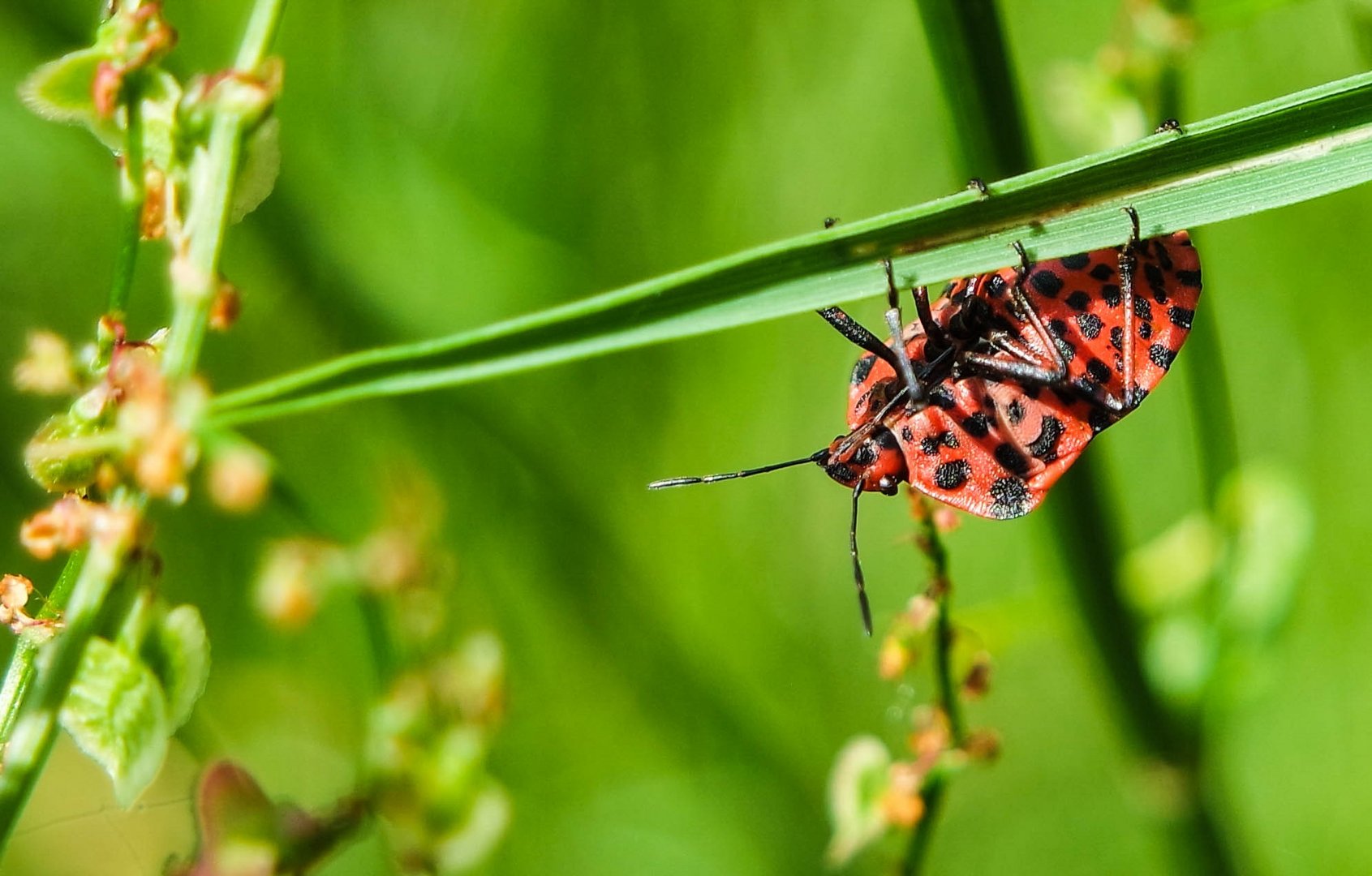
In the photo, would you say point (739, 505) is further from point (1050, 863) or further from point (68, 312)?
point (68, 312)

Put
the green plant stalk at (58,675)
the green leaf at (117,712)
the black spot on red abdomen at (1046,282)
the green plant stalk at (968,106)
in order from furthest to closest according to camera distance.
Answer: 1. the black spot on red abdomen at (1046,282)
2. the green plant stalk at (968,106)
3. the green leaf at (117,712)
4. the green plant stalk at (58,675)

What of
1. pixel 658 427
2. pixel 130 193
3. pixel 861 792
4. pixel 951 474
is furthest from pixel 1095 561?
pixel 130 193

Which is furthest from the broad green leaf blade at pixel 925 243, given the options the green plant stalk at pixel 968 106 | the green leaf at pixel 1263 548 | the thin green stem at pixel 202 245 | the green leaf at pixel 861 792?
the green leaf at pixel 1263 548

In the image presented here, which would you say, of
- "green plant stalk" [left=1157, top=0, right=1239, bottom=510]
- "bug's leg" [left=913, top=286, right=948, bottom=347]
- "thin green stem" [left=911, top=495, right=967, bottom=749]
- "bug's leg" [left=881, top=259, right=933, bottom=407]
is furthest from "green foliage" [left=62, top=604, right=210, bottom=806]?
"green plant stalk" [left=1157, top=0, right=1239, bottom=510]

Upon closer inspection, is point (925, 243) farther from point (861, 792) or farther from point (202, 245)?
point (861, 792)

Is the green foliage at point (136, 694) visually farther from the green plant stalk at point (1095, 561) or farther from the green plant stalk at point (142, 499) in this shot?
the green plant stalk at point (1095, 561)

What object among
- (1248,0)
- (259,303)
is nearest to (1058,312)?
(1248,0)

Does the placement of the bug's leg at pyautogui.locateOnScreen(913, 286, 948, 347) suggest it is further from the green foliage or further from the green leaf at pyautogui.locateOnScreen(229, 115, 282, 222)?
the green foliage
